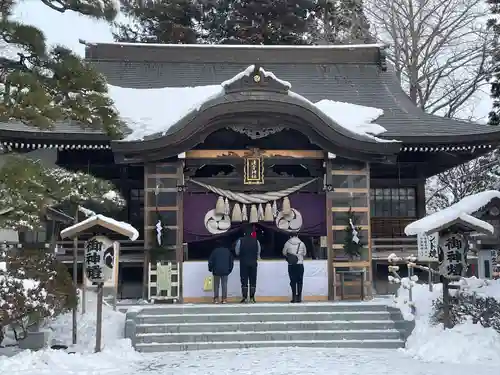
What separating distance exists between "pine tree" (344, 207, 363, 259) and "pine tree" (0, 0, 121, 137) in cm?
716

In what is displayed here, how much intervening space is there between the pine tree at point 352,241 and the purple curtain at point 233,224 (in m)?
0.66

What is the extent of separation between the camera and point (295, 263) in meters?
12.5

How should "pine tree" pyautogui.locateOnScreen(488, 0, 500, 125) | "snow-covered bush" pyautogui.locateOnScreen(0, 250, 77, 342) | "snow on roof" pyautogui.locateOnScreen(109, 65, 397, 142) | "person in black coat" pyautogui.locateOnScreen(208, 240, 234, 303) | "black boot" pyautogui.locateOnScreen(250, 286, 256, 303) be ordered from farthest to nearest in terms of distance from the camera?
1. "pine tree" pyautogui.locateOnScreen(488, 0, 500, 125)
2. "snow on roof" pyautogui.locateOnScreen(109, 65, 397, 142)
3. "black boot" pyautogui.locateOnScreen(250, 286, 256, 303)
4. "person in black coat" pyautogui.locateOnScreen(208, 240, 234, 303)
5. "snow-covered bush" pyautogui.locateOnScreen(0, 250, 77, 342)

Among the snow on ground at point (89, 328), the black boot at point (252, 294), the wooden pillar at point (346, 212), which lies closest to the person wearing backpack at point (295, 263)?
the black boot at point (252, 294)

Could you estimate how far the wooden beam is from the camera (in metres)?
13.7

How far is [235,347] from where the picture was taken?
10094mm

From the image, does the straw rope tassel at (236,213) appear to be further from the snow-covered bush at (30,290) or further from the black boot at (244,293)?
the snow-covered bush at (30,290)

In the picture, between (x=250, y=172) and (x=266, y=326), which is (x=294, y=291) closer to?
(x=266, y=326)

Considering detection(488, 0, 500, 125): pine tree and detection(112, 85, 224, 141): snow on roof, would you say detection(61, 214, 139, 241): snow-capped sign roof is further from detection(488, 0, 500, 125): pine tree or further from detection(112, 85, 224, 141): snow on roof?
detection(488, 0, 500, 125): pine tree

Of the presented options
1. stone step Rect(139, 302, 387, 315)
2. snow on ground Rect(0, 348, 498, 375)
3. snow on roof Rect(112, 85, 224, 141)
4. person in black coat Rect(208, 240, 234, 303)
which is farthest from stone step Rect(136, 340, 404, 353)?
snow on roof Rect(112, 85, 224, 141)

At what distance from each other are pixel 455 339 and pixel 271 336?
3.11 meters

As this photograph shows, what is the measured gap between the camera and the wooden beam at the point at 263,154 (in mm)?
13656

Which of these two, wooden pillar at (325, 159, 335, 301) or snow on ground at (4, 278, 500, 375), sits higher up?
wooden pillar at (325, 159, 335, 301)

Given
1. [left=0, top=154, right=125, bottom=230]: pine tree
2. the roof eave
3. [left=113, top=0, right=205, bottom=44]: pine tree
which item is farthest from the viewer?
[left=113, top=0, right=205, bottom=44]: pine tree
